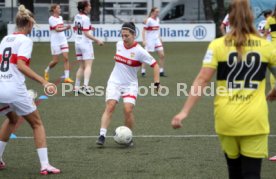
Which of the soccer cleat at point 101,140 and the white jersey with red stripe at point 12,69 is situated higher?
the white jersey with red stripe at point 12,69

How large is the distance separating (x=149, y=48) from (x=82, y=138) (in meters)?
10.1

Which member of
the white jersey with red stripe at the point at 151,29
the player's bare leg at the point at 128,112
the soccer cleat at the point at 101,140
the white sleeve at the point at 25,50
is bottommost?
the soccer cleat at the point at 101,140

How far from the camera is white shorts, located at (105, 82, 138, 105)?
32.2 ft

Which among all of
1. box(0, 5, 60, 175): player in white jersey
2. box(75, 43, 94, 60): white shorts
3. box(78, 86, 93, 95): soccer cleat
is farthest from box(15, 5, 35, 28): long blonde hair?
box(78, 86, 93, 95): soccer cleat

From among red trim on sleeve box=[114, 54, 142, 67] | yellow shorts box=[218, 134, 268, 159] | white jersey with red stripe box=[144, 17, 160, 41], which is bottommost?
yellow shorts box=[218, 134, 268, 159]

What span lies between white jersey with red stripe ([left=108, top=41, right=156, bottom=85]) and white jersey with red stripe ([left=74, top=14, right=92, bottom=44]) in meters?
Result: 6.09

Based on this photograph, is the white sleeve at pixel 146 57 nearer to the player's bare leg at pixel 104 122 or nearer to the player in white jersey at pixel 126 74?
the player in white jersey at pixel 126 74

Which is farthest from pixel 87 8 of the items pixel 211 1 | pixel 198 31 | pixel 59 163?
pixel 211 1

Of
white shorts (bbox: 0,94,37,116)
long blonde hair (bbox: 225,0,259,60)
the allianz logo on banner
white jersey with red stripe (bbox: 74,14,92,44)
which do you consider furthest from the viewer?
the allianz logo on banner

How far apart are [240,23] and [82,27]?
10779 millimetres

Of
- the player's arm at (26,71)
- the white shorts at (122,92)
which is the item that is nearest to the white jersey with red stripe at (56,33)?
the white shorts at (122,92)

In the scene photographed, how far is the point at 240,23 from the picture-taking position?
552 centimetres

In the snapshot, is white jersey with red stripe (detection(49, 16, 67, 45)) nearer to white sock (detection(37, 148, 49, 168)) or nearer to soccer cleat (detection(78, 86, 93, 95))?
soccer cleat (detection(78, 86, 93, 95))

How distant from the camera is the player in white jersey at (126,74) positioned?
31.9 feet
